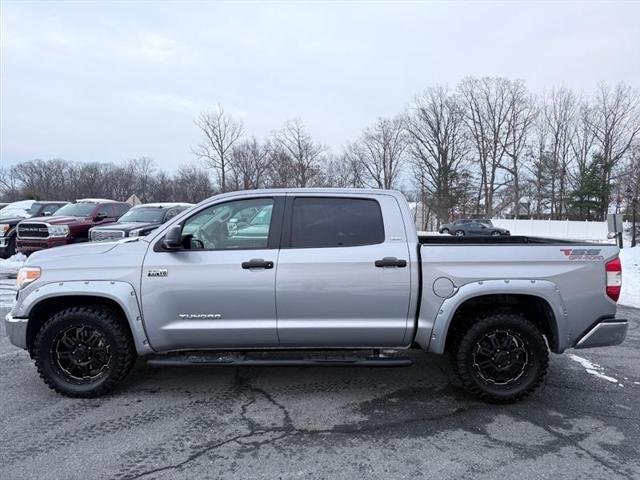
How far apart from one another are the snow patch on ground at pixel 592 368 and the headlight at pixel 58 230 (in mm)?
12284

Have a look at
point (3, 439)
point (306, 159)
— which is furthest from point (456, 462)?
point (306, 159)

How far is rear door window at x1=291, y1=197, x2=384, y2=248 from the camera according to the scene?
3.98m

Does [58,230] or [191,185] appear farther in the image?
[191,185]

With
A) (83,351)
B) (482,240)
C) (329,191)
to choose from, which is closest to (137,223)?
(83,351)

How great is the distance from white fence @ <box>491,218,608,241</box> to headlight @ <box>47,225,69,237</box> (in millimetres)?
43837

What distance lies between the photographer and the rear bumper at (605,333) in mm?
3867

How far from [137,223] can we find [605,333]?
11012 mm

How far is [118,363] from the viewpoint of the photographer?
3.98 meters

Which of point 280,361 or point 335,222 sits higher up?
point 335,222

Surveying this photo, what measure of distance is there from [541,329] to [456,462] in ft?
5.64

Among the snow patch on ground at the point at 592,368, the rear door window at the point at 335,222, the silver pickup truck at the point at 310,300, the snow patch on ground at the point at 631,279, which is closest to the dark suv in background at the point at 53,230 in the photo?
the silver pickup truck at the point at 310,300

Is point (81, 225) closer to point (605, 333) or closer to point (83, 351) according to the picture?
point (83, 351)

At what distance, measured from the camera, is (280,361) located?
3.90 metres

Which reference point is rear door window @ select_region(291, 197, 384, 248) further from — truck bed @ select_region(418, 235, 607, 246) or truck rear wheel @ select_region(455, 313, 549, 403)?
truck rear wheel @ select_region(455, 313, 549, 403)
